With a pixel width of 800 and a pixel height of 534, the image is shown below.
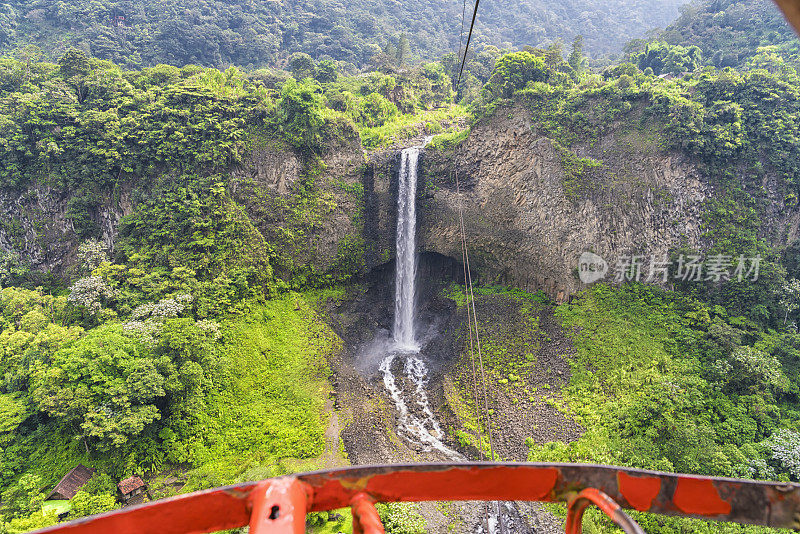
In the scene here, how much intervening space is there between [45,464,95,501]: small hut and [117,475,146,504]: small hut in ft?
3.07

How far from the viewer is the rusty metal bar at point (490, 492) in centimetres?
155

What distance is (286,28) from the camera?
123 ft

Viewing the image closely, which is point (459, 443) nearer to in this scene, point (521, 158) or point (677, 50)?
point (521, 158)

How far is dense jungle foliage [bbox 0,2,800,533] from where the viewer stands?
10.4 m

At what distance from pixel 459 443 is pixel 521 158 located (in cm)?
1199

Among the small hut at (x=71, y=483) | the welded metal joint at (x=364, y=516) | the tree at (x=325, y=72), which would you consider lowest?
the small hut at (x=71, y=483)

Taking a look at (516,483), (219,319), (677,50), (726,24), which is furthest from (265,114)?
(726,24)

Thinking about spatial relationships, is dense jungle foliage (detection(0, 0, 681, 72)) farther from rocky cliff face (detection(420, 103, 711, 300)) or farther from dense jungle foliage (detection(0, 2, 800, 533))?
rocky cliff face (detection(420, 103, 711, 300))

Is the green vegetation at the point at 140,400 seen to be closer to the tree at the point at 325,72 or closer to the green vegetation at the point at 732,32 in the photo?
the tree at the point at 325,72

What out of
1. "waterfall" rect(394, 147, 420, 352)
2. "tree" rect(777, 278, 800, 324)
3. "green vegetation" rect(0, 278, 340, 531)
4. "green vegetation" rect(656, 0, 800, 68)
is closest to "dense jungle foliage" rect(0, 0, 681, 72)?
"waterfall" rect(394, 147, 420, 352)

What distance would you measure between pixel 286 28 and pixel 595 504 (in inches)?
1778

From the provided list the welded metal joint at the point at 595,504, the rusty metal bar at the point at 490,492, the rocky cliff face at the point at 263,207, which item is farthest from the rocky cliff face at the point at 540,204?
the welded metal joint at the point at 595,504

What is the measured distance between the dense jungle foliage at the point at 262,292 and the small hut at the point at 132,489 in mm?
315

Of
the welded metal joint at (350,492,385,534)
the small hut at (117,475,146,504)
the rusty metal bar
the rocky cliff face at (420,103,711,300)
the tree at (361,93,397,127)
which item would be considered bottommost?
the small hut at (117,475,146,504)
